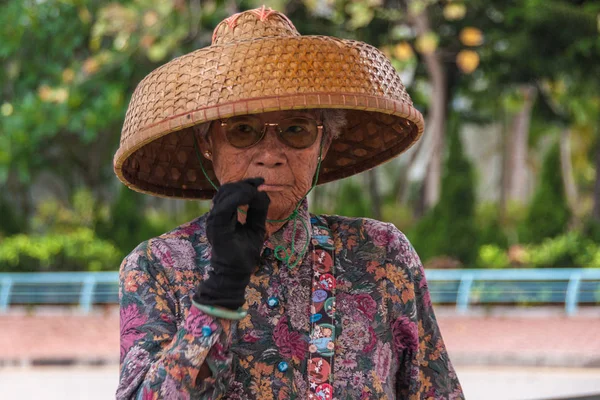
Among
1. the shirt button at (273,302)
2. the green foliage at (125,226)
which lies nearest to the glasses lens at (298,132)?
the shirt button at (273,302)

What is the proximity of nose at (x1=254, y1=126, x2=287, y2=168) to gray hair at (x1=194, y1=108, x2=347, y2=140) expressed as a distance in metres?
0.14

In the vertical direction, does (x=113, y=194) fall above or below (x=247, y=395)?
below

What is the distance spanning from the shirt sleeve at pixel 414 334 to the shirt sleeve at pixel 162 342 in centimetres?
44

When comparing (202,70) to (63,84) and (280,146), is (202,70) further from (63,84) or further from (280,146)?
(63,84)

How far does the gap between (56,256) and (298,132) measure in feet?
47.9

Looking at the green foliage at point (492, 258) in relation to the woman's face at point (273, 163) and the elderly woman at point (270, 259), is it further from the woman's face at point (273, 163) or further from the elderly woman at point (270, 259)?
the woman's face at point (273, 163)

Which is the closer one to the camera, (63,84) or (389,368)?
(389,368)

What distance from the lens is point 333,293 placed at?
185 centimetres

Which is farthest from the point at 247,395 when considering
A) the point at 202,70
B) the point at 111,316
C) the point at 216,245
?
the point at 111,316

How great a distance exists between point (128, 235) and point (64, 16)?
171 inches

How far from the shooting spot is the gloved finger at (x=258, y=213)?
1.54 metres

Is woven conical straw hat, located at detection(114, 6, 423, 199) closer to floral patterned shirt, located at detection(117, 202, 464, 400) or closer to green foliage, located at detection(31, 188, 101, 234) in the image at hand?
floral patterned shirt, located at detection(117, 202, 464, 400)

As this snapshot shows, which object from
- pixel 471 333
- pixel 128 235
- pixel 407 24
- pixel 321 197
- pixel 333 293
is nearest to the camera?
pixel 333 293

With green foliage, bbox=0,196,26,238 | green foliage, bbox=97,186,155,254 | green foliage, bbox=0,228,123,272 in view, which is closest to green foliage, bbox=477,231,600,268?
green foliage, bbox=0,228,123,272
